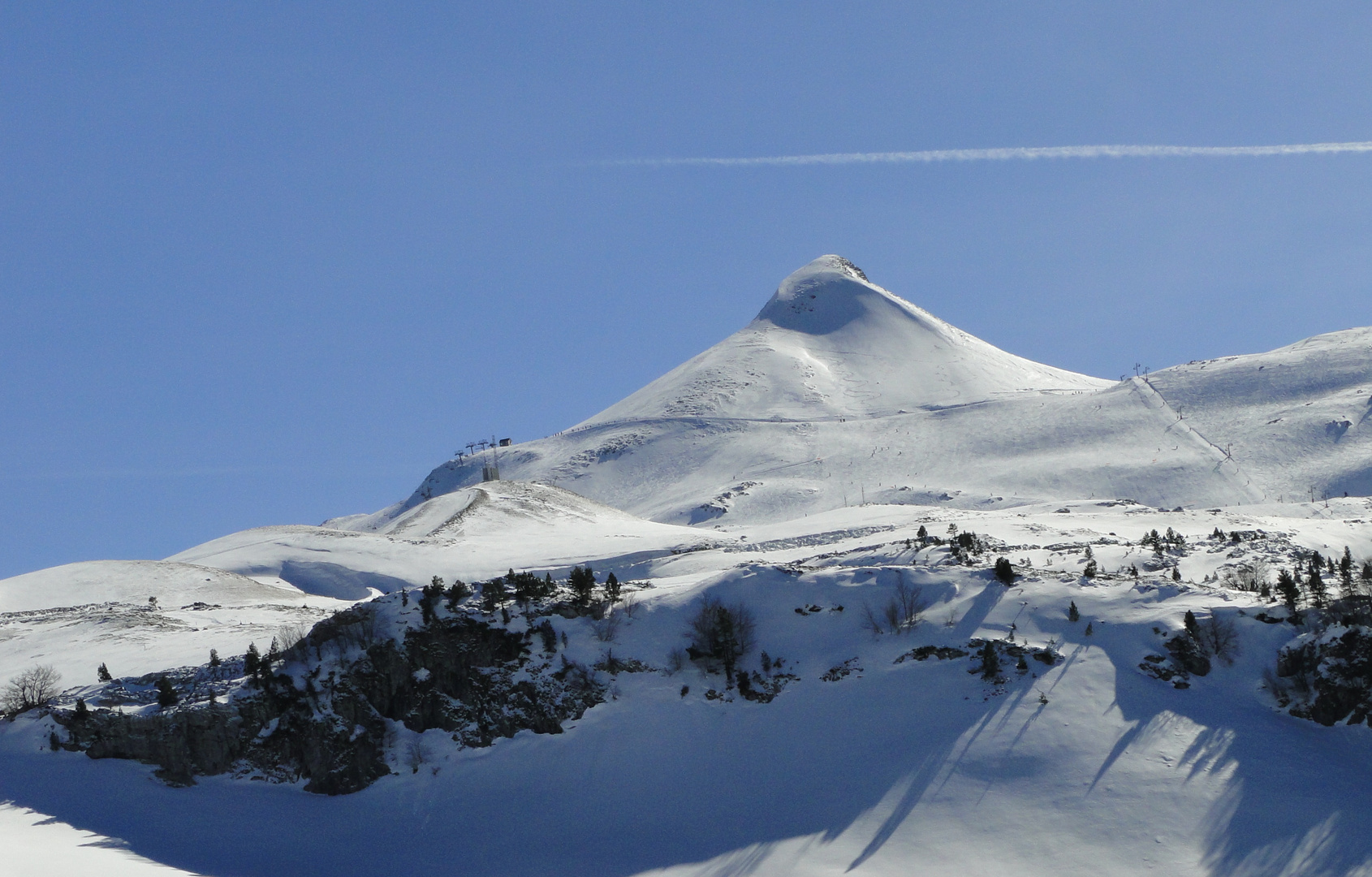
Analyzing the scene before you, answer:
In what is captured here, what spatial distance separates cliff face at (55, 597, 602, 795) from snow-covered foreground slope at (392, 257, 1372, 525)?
78473 mm

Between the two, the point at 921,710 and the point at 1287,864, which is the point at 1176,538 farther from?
the point at 1287,864

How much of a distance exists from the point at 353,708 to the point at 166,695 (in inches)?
277

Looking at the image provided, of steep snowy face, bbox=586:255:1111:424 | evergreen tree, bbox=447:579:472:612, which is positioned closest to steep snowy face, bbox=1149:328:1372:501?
steep snowy face, bbox=586:255:1111:424

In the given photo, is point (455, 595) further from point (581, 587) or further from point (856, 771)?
point (856, 771)

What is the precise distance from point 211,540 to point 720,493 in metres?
55.1

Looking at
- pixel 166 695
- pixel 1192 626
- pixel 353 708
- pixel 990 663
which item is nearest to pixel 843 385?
pixel 1192 626

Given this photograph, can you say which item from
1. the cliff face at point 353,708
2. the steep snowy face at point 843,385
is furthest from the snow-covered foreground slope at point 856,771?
the steep snowy face at point 843,385

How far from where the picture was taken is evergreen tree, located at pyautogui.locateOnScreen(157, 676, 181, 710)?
139 feet

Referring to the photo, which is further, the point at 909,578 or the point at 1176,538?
the point at 1176,538

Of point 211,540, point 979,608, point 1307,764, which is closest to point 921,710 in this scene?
point 979,608

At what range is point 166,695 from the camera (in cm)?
4256

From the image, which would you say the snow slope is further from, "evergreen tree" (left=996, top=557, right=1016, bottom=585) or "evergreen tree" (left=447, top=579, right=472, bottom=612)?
"evergreen tree" (left=996, top=557, right=1016, bottom=585)

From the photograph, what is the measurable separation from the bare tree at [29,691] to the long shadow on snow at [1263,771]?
38152 mm

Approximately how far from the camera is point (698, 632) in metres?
44.2
